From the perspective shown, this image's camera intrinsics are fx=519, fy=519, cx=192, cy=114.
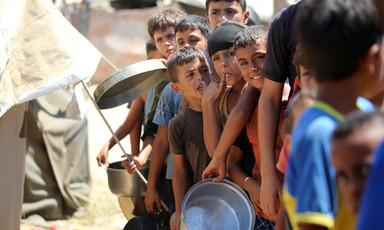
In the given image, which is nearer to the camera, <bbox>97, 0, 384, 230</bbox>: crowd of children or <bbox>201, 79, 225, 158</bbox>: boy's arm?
<bbox>97, 0, 384, 230</bbox>: crowd of children

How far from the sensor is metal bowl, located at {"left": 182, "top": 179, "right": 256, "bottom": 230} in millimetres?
2854

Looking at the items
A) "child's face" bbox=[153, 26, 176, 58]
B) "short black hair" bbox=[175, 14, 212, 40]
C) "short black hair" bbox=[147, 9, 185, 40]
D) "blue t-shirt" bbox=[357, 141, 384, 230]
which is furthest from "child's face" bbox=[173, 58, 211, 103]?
"blue t-shirt" bbox=[357, 141, 384, 230]

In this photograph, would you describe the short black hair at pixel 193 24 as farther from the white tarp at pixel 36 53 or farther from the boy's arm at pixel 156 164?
the boy's arm at pixel 156 164

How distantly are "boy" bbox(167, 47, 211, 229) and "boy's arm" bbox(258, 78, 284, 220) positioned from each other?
0.83 metres

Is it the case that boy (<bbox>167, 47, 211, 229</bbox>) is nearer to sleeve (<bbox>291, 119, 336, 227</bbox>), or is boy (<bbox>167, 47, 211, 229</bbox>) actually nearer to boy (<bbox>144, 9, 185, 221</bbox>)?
boy (<bbox>144, 9, 185, 221</bbox>)

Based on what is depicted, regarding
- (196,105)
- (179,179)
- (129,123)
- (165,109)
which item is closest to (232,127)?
(196,105)

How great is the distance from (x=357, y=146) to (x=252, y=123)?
1.75 metres

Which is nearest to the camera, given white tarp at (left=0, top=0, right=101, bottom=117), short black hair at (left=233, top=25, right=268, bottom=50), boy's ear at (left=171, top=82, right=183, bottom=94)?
short black hair at (left=233, top=25, right=268, bottom=50)

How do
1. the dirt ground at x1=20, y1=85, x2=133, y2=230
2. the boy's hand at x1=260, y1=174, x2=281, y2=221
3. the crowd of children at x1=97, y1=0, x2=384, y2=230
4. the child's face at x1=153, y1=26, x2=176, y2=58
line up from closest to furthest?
the crowd of children at x1=97, y1=0, x2=384, y2=230, the boy's hand at x1=260, y1=174, x2=281, y2=221, the child's face at x1=153, y1=26, x2=176, y2=58, the dirt ground at x1=20, y1=85, x2=133, y2=230

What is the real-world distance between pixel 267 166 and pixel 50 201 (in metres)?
4.20

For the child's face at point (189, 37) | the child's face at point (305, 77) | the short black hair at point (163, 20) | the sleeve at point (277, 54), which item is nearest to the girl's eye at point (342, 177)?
the child's face at point (305, 77)

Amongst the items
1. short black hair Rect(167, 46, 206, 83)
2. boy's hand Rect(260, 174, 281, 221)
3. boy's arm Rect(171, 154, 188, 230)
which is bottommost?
boy's arm Rect(171, 154, 188, 230)

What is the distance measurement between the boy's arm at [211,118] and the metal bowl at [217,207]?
0.26 metres

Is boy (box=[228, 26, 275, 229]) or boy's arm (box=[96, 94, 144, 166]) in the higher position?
boy (box=[228, 26, 275, 229])
